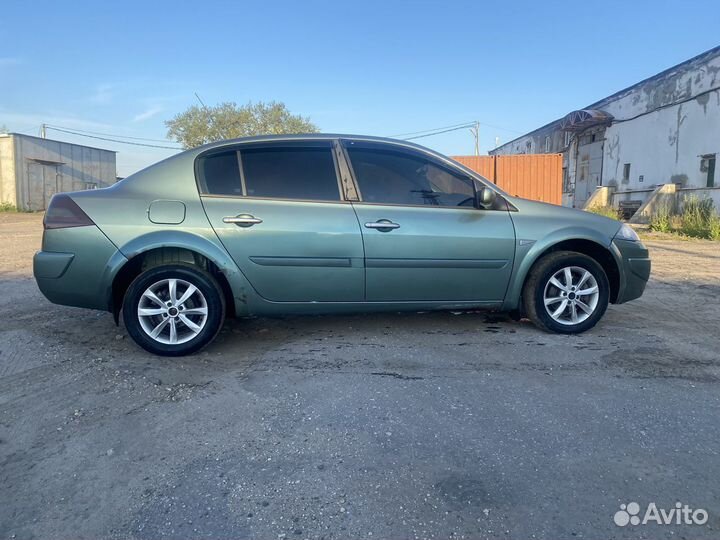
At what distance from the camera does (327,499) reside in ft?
6.98

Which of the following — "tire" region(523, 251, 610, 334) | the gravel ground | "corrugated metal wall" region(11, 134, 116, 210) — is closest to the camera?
the gravel ground

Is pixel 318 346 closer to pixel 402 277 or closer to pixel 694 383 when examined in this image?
pixel 402 277

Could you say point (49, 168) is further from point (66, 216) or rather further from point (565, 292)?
point (565, 292)

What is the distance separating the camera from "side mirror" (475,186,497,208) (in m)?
4.18

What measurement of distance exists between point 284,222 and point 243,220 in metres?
0.31

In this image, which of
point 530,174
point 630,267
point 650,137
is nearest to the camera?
point 630,267

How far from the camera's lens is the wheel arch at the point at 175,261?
3748mm

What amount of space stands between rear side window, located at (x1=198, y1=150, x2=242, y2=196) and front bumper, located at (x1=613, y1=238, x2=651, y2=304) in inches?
131

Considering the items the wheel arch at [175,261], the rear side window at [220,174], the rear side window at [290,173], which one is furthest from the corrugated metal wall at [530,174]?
the wheel arch at [175,261]

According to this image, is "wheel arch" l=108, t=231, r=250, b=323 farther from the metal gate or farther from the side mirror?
the metal gate

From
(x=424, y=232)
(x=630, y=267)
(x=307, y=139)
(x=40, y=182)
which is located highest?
(x=40, y=182)

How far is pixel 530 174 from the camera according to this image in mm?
15070

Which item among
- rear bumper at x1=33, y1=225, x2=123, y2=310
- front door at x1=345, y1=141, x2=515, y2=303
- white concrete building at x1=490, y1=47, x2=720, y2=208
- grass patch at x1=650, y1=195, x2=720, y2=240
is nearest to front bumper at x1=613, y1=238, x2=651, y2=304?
front door at x1=345, y1=141, x2=515, y2=303

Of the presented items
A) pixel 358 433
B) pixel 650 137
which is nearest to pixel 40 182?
pixel 650 137
